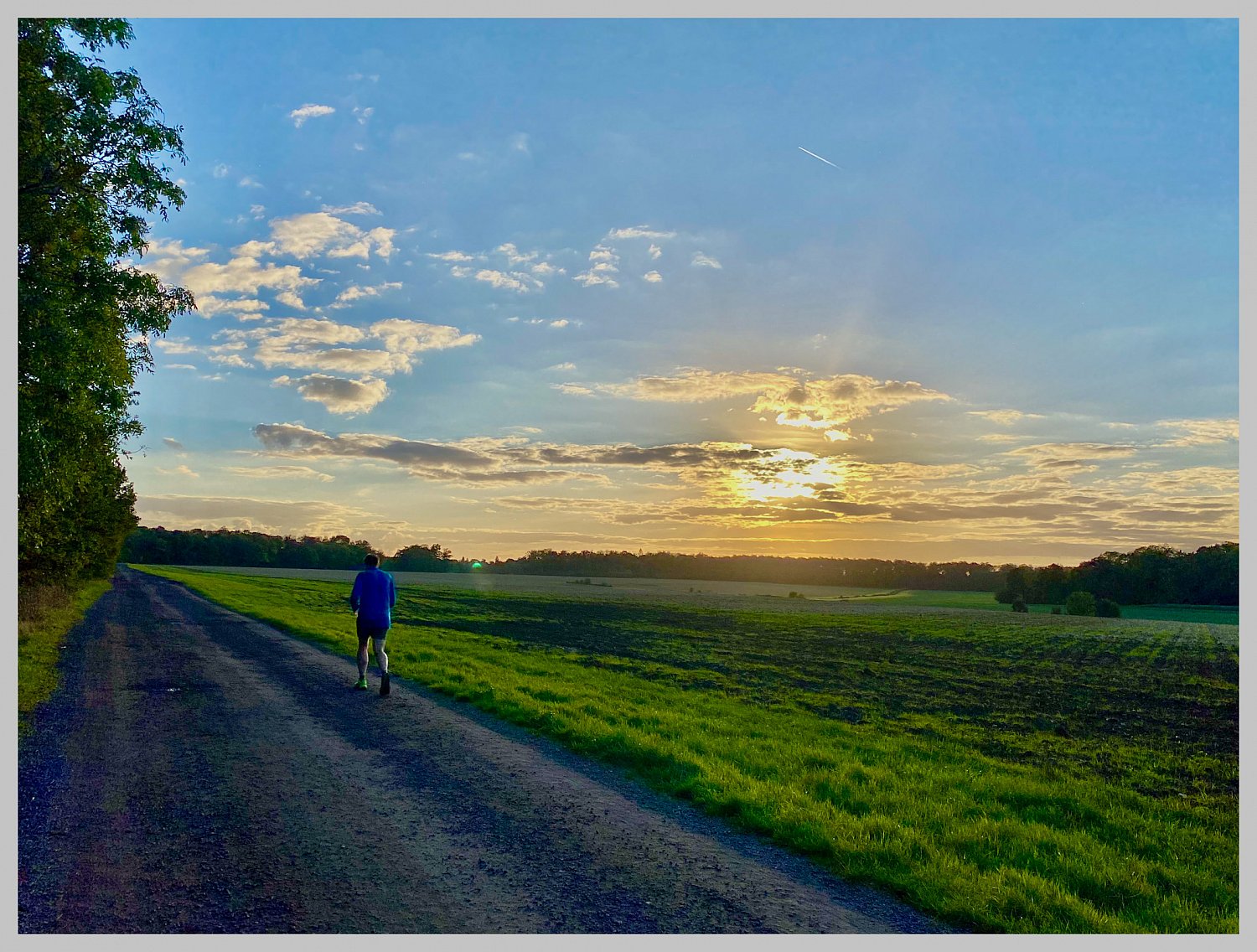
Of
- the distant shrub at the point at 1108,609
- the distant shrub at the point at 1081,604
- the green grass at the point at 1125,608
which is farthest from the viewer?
the distant shrub at the point at 1081,604

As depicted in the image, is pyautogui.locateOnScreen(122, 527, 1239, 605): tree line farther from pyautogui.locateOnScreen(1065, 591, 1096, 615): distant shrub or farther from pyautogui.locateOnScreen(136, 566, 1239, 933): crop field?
pyautogui.locateOnScreen(136, 566, 1239, 933): crop field

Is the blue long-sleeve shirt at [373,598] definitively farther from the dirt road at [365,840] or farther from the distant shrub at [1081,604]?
the distant shrub at [1081,604]

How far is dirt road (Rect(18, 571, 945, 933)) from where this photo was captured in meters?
5.40

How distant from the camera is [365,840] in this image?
22.0 ft

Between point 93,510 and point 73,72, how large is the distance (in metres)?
21.6

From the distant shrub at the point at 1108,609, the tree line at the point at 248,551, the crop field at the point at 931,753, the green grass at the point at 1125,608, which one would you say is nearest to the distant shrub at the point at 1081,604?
the distant shrub at the point at 1108,609

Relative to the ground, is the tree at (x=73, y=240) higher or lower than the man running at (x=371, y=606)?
higher

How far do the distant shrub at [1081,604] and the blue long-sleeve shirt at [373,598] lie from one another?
113198 mm

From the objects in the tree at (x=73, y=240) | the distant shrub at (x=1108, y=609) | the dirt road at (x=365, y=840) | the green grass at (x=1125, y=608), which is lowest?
the green grass at (x=1125, y=608)

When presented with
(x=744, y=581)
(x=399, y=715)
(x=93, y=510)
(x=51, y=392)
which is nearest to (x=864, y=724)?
(x=399, y=715)

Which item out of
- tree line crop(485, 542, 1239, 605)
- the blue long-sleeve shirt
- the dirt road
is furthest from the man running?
tree line crop(485, 542, 1239, 605)

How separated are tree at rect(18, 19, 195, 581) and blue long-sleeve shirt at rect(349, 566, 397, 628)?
519 centimetres

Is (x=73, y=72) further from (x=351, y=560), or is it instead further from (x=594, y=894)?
(x=351, y=560)

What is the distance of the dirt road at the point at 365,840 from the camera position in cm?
540
